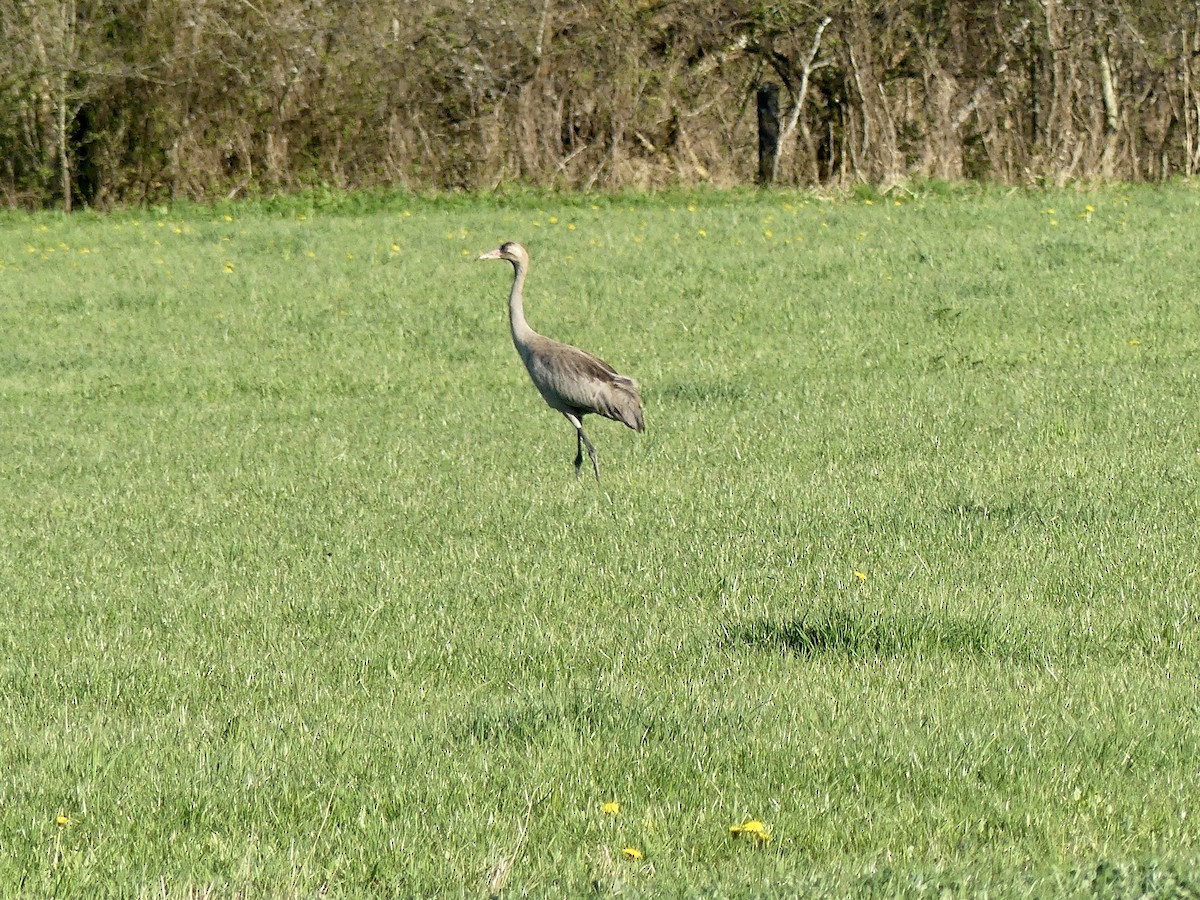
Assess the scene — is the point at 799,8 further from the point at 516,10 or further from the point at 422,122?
the point at 422,122

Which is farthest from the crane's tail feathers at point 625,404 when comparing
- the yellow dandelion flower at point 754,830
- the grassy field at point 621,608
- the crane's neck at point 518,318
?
the yellow dandelion flower at point 754,830

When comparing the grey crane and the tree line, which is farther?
the tree line

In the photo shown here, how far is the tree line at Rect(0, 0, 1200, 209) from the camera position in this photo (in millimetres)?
25547

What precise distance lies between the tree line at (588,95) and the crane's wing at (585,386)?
15575 millimetres

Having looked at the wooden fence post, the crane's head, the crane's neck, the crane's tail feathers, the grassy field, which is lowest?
the grassy field

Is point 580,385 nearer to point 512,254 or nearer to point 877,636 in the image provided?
point 512,254

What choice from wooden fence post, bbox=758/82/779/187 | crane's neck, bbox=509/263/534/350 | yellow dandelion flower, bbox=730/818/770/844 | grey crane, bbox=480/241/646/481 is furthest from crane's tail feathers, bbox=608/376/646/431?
wooden fence post, bbox=758/82/779/187

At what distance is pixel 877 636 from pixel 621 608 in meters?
1.11

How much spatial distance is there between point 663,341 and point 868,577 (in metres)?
8.96

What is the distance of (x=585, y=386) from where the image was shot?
35.0ft

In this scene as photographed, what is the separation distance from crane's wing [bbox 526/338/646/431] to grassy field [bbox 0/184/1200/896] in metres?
0.34

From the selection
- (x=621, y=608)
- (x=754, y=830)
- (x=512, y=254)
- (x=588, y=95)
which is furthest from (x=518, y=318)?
(x=588, y=95)

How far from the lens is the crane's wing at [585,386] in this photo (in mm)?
10648

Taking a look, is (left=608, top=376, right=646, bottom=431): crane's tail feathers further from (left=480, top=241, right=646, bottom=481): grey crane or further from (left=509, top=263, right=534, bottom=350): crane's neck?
(left=509, top=263, right=534, bottom=350): crane's neck
